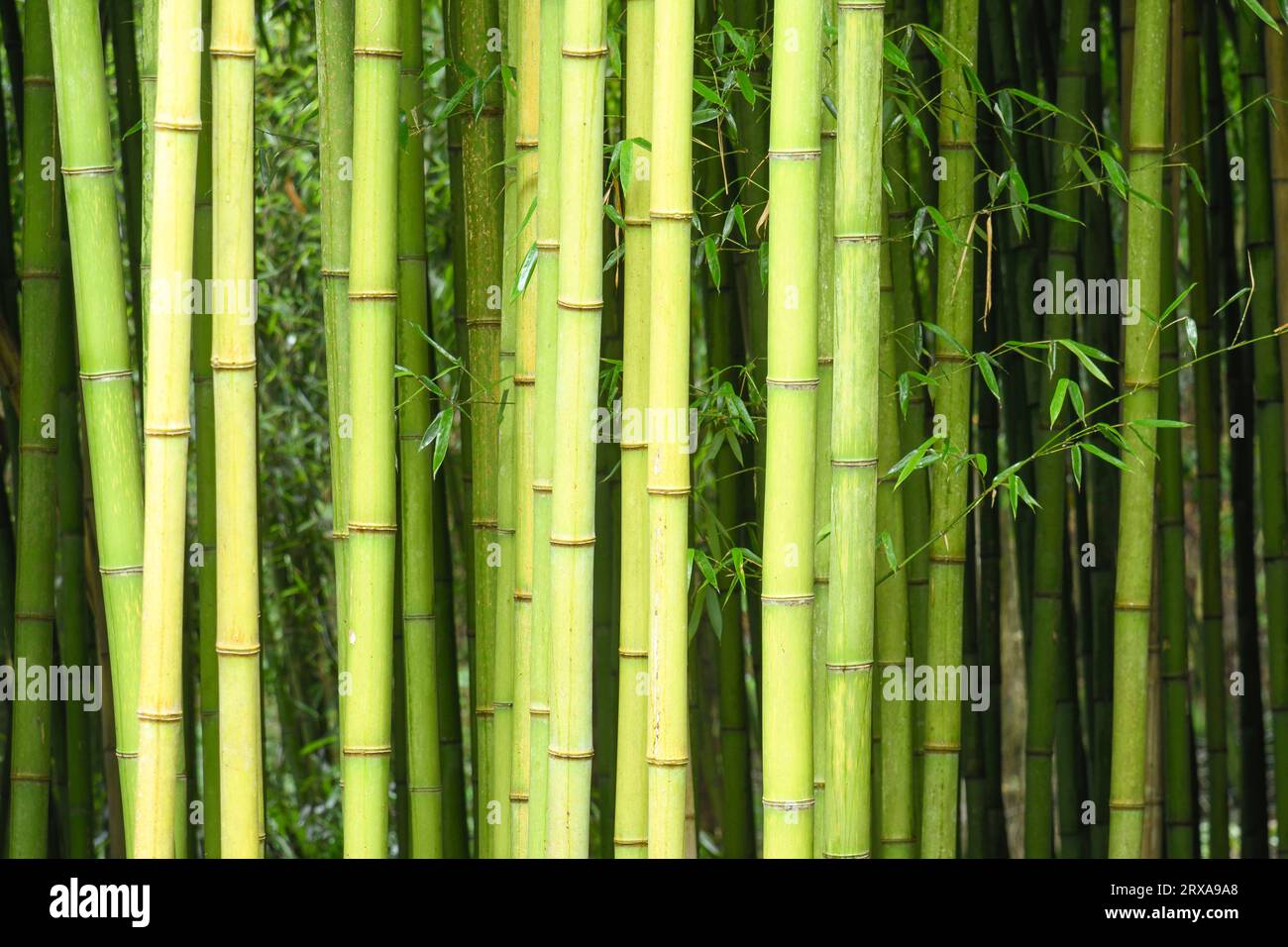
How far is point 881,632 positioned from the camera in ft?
6.27

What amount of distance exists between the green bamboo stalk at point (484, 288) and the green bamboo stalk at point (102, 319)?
0.46m

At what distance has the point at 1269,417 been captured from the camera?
7.91 ft

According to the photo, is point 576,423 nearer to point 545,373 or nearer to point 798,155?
point 545,373

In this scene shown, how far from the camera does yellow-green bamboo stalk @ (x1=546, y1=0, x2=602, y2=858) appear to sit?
1.30 meters

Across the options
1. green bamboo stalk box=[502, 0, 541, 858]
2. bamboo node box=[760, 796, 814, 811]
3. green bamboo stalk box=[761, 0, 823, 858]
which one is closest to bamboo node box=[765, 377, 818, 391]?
green bamboo stalk box=[761, 0, 823, 858]

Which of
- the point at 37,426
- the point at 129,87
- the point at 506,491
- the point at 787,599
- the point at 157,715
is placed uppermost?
the point at 129,87

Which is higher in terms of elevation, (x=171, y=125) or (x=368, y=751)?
(x=171, y=125)

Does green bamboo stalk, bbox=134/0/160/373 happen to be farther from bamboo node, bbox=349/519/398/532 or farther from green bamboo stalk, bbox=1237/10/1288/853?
green bamboo stalk, bbox=1237/10/1288/853

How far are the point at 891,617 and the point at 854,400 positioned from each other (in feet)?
2.08

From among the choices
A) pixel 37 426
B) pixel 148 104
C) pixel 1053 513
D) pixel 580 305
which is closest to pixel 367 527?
pixel 580 305

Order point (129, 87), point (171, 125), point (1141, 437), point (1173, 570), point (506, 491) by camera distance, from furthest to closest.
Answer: point (1173, 570)
point (129, 87)
point (1141, 437)
point (506, 491)
point (171, 125)

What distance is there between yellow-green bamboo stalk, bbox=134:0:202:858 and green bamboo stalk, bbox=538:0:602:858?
0.38 m

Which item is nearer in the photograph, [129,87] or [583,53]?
[583,53]

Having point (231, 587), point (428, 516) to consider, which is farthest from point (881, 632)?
point (231, 587)
